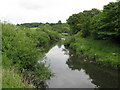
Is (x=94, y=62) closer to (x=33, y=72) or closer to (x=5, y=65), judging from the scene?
(x=33, y=72)

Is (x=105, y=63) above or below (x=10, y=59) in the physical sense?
below

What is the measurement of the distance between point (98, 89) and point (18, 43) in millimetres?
7717

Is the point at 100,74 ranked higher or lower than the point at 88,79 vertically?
higher

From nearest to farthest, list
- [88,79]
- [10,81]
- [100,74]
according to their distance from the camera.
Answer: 1. [10,81]
2. [88,79]
3. [100,74]

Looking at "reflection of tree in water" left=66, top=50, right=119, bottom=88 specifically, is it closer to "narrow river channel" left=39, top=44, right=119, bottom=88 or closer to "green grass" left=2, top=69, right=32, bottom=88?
"narrow river channel" left=39, top=44, right=119, bottom=88

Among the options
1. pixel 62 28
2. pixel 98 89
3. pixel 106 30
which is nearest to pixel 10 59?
pixel 98 89

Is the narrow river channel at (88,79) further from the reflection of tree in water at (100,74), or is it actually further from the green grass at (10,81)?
the green grass at (10,81)

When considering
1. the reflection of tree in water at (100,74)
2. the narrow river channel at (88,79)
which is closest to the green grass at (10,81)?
the narrow river channel at (88,79)

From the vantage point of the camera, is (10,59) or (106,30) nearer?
(10,59)

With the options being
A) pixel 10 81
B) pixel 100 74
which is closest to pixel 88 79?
pixel 100 74

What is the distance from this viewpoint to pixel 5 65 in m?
9.92

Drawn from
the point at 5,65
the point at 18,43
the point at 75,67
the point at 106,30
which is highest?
the point at 106,30

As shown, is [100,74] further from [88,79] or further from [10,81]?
A: [10,81]

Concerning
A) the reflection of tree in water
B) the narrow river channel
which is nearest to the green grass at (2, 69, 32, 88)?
the narrow river channel
